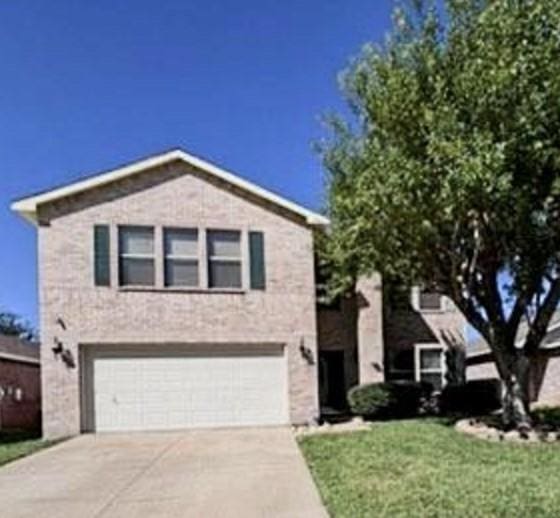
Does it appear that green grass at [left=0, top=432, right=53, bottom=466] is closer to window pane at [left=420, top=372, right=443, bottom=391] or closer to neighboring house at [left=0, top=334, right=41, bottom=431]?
neighboring house at [left=0, top=334, right=41, bottom=431]

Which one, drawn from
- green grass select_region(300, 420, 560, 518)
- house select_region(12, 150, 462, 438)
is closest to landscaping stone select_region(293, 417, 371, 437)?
house select_region(12, 150, 462, 438)

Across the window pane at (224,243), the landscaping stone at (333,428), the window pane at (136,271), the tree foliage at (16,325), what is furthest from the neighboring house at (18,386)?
the tree foliage at (16,325)

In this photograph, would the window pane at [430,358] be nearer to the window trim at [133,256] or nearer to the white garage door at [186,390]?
the white garage door at [186,390]

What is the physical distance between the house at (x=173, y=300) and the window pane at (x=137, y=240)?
0.08 ft

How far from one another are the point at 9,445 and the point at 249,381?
617 cm

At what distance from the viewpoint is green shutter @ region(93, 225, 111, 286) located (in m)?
21.7

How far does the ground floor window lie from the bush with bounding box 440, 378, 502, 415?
1862mm

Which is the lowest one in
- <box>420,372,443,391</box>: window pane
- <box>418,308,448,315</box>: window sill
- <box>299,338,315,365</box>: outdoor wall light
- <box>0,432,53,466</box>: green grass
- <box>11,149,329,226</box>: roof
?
<box>0,432,53,466</box>: green grass

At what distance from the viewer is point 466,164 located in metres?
14.6

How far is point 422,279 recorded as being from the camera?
63.8 ft

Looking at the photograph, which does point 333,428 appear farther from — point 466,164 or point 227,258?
point 466,164

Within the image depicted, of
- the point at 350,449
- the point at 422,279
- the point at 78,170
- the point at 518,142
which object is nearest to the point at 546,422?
the point at 422,279

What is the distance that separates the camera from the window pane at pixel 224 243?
2259 centimetres

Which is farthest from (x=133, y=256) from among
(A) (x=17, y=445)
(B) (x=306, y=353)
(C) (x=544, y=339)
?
(C) (x=544, y=339)
